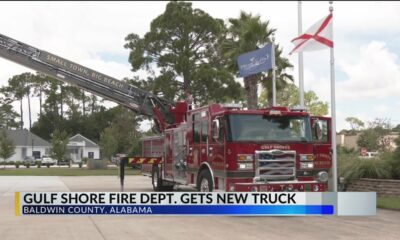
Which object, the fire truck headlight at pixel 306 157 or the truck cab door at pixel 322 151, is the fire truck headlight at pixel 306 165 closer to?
the fire truck headlight at pixel 306 157

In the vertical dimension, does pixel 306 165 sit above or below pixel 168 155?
below

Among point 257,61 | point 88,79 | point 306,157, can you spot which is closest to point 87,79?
point 88,79

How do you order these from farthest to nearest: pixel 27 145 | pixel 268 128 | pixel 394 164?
pixel 27 145 → pixel 394 164 → pixel 268 128

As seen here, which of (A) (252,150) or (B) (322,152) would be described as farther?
(B) (322,152)

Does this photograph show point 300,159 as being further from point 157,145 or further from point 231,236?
point 157,145

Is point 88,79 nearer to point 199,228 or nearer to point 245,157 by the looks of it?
point 245,157

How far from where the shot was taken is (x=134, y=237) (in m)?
9.26

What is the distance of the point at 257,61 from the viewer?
20672 millimetres

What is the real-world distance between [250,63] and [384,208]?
29.7 ft

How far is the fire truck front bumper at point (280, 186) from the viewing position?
12352 millimetres

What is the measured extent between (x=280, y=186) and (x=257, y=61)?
899 cm

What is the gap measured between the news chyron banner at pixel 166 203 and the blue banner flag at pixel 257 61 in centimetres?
1346

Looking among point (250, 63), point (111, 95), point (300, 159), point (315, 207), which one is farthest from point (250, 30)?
point (315, 207)

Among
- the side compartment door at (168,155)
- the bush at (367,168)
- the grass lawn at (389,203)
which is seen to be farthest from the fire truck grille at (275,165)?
the side compartment door at (168,155)
